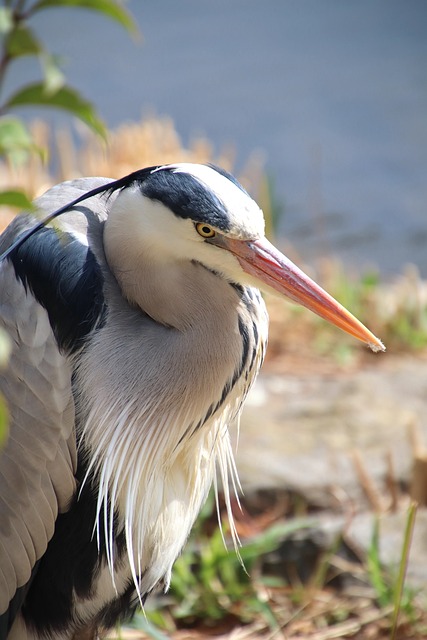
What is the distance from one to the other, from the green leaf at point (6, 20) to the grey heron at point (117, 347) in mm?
513

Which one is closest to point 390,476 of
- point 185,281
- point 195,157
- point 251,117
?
point 185,281

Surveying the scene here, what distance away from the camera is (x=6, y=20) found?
1.01m

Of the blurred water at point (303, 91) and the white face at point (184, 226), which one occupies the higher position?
the white face at point (184, 226)

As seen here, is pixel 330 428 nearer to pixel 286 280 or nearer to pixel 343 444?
pixel 343 444

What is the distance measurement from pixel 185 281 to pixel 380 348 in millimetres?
342

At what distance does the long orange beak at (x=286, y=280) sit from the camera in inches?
61.0

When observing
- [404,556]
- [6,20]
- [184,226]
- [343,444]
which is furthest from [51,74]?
[343,444]

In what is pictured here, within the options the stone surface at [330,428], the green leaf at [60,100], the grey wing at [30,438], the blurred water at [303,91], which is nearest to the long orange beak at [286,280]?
the grey wing at [30,438]

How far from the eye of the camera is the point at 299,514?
262 cm

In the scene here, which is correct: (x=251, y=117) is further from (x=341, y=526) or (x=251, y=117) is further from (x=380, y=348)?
(x=380, y=348)

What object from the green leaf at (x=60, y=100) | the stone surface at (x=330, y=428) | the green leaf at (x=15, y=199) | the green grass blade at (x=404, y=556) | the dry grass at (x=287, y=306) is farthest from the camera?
the dry grass at (x=287, y=306)

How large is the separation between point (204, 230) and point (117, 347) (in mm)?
259

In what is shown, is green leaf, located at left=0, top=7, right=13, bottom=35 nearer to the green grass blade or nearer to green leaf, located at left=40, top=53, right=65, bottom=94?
green leaf, located at left=40, top=53, right=65, bottom=94

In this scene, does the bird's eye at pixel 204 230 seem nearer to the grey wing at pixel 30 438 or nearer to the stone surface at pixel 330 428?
the grey wing at pixel 30 438
